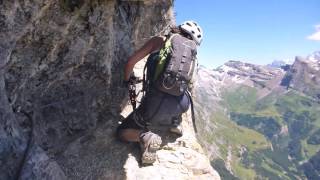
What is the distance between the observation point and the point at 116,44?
38.5ft

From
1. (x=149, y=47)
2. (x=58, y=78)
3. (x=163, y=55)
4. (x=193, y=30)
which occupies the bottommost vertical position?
(x=58, y=78)

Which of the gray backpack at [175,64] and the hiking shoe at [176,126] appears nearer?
the gray backpack at [175,64]

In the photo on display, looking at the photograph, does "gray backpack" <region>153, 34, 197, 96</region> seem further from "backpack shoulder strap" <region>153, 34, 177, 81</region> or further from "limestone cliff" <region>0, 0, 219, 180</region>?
"limestone cliff" <region>0, 0, 219, 180</region>

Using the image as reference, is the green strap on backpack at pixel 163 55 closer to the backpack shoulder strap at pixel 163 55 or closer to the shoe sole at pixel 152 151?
the backpack shoulder strap at pixel 163 55

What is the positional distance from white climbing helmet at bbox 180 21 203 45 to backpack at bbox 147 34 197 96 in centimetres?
22

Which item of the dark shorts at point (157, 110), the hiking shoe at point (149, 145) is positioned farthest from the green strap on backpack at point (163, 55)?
the hiking shoe at point (149, 145)

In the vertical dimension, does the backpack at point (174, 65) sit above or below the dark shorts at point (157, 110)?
above

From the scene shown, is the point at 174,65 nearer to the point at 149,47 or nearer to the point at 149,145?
the point at 149,47

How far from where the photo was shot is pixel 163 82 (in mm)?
9570

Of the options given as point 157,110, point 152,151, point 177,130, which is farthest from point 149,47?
point 177,130

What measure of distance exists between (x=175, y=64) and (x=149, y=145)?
2054 mm

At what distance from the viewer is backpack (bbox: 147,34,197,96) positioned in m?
9.42

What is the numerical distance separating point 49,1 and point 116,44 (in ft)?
11.4

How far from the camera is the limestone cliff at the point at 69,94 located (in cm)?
762
